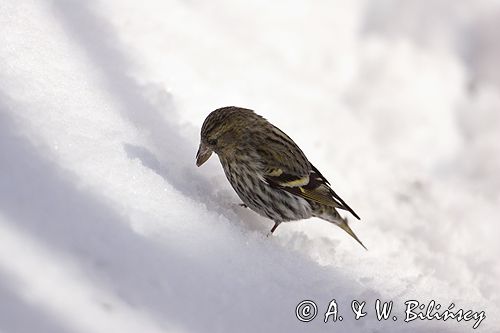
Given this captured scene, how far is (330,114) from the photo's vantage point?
558 cm

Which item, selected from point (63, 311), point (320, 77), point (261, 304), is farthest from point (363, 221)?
point (63, 311)

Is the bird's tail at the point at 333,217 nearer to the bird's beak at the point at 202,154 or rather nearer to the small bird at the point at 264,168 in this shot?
the small bird at the point at 264,168

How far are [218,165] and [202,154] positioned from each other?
1.49 feet

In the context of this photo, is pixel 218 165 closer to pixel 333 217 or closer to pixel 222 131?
pixel 222 131

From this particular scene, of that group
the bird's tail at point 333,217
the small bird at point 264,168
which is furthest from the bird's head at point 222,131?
the bird's tail at point 333,217

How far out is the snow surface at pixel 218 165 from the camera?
2660 millimetres

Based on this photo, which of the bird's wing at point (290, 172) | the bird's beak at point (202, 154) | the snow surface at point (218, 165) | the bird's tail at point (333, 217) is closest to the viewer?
the snow surface at point (218, 165)

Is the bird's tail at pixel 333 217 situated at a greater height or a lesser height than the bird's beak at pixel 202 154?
greater

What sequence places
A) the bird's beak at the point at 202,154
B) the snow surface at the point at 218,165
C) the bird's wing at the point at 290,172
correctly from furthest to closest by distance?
1. the bird's wing at the point at 290,172
2. the bird's beak at the point at 202,154
3. the snow surface at the point at 218,165

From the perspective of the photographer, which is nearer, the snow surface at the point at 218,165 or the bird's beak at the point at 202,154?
the snow surface at the point at 218,165

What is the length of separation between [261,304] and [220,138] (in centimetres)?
129

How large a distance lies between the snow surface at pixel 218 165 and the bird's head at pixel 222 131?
138 mm

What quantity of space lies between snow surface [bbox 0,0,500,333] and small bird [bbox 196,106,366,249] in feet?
0.46

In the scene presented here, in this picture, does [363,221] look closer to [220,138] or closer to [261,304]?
[220,138]
